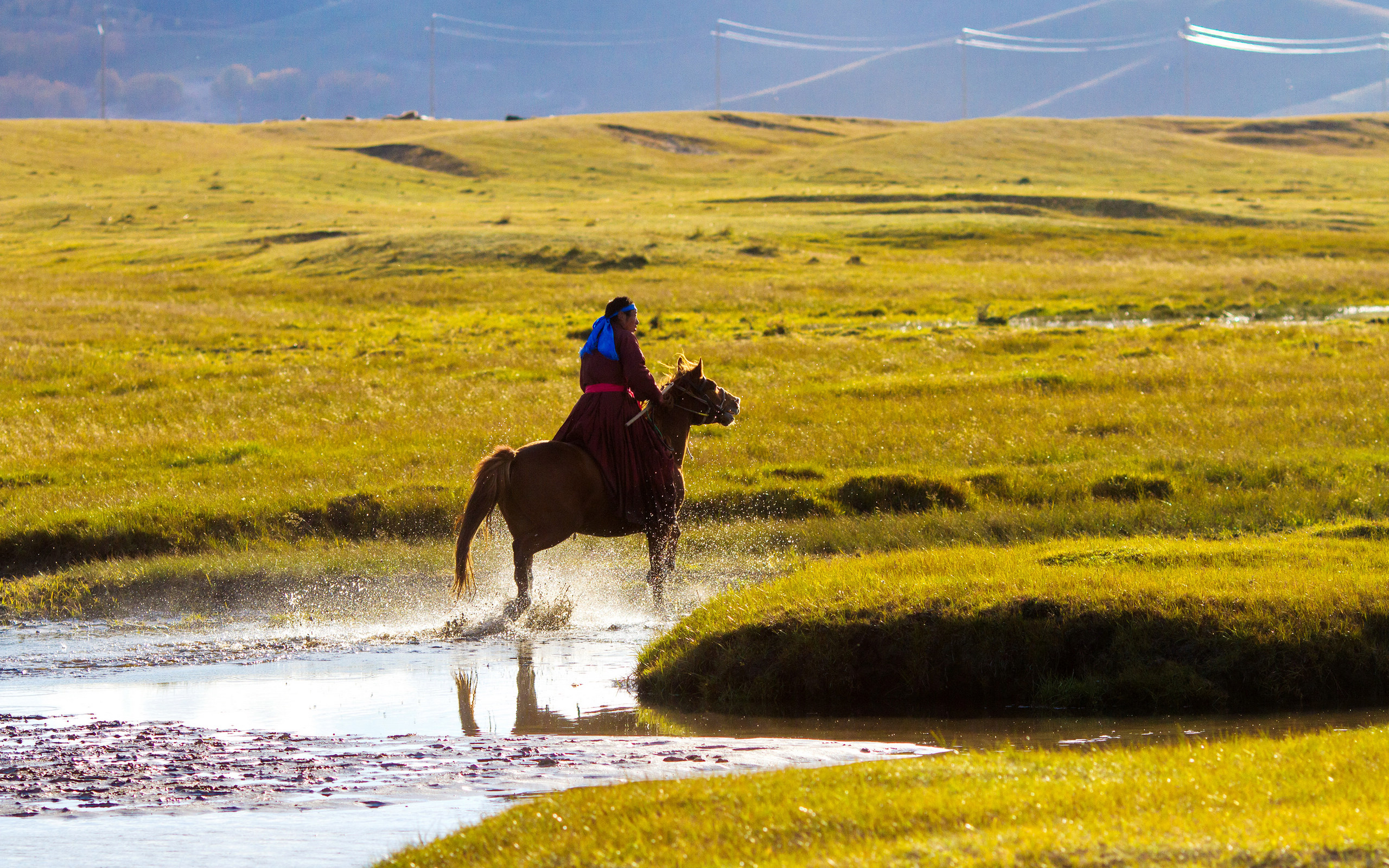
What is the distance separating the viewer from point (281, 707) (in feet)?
30.0

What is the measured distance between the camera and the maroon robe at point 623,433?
40.7 ft

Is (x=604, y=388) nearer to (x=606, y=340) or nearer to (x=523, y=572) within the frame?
(x=606, y=340)

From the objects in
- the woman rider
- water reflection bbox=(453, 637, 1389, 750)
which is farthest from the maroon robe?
water reflection bbox=(453, 637, 1389, 750)

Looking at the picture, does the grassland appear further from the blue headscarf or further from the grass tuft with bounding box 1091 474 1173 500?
the blue headscarf

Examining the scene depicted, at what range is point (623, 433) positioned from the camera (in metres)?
12.5

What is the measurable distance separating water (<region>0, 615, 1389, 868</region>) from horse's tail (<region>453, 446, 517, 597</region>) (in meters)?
0.68

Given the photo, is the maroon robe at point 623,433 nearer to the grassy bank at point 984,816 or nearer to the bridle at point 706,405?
the bridle at point 706,405

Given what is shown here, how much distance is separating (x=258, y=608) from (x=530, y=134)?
134077 millimetres

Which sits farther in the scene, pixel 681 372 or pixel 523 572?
pixel 681 372

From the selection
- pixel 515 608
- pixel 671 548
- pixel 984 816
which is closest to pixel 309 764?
pixel 984 816

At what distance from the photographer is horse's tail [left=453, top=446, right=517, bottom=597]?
11852 mm

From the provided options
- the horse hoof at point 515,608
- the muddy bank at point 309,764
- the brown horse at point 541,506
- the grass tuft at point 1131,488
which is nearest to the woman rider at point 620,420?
the brown horse at point 541,506

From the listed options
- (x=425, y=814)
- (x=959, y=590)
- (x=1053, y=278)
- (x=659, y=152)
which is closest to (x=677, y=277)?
(x=1053, y=278)

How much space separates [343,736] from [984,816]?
427 cm
